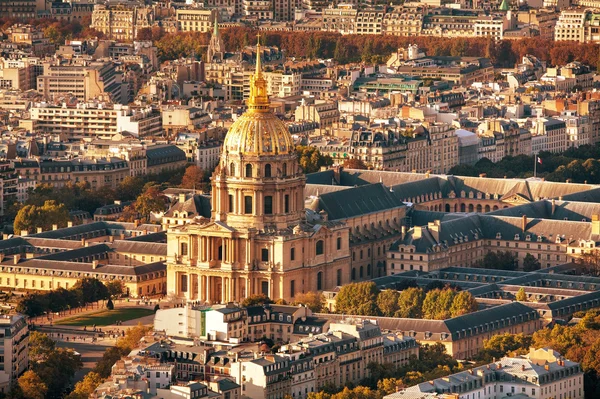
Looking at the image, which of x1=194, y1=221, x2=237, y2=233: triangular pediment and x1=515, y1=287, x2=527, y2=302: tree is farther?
x1=194, y1=221, x2=237, y2=233: triangular pediment

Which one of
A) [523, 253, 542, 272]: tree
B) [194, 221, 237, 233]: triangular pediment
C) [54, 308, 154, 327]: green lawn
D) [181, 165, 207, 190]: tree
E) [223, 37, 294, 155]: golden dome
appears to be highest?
[223, 37, 294, 155]: golden dome

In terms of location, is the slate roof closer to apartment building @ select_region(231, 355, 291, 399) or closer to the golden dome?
the golden dome

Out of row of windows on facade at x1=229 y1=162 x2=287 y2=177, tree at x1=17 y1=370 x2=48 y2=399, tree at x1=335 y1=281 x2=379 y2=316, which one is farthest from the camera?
row of windows on facade at x1=229 y1=162 x2=287 y2=177

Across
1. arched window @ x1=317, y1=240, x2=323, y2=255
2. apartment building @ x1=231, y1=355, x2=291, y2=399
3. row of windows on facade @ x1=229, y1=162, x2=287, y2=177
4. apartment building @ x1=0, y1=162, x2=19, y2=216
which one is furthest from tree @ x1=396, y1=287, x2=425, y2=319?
apartment building @ x1=0, y1=162, x2=19, y2=216

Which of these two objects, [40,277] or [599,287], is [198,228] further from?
[599,287]

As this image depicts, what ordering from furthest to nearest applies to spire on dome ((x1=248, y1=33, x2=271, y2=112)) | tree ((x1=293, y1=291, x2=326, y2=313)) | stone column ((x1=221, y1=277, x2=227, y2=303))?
spire on dome ((x1=248, y1=33, x2=271, y2=112)) < stone column ((x1=221, y1=277, x2=227, y2=303)) < tree ((x1=293, y1=291, x2=326, y2=313))

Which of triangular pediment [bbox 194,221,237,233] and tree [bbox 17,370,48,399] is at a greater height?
triangular pediment [bbox 194,221,237,233]

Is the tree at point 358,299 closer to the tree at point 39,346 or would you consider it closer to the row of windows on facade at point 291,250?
the row of windows on facade at point 291,250

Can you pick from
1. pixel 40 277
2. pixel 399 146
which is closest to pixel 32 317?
pixel 40 277
